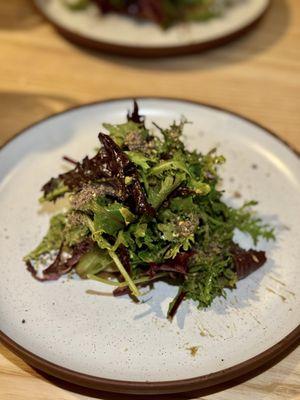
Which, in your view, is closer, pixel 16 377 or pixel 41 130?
pixel 16 377

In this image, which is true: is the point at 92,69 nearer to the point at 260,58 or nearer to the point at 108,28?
the point at 108,28

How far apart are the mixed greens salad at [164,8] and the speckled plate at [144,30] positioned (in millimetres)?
→ 23

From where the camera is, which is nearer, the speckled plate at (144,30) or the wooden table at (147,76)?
the wooden table at (147,76)

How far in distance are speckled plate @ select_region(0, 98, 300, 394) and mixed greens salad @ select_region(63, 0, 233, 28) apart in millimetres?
700

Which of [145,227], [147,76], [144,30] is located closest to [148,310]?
[145,227]

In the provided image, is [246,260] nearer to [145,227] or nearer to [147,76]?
[145,227]

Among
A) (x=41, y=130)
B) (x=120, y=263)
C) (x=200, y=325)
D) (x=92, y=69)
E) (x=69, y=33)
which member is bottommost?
(x=200, y=325)

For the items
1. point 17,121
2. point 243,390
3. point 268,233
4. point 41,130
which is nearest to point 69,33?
point 17,121

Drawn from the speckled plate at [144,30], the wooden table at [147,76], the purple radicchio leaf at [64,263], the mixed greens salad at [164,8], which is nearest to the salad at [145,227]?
the purple radicchio leaf at [64,263]

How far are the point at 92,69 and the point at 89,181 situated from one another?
2.88ft

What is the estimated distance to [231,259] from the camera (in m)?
1.30

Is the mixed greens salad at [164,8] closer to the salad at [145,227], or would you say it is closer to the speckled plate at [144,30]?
the speckled plate at [144,30]

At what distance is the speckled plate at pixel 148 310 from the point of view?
1136 mm

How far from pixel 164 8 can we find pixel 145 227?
3.85 feet
